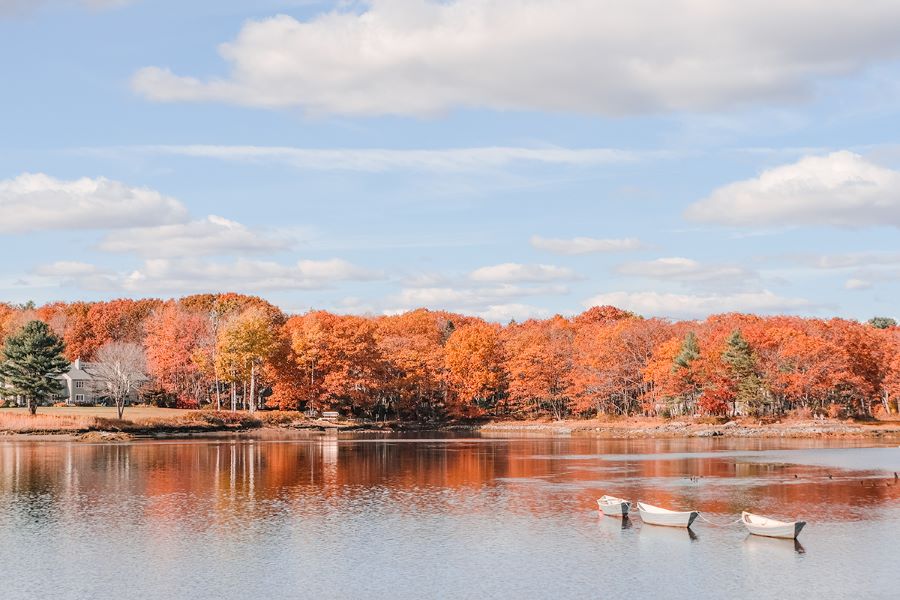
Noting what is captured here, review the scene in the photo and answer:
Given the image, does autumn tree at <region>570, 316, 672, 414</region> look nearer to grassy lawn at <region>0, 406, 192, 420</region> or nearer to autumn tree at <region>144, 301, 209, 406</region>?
autumn tree at <region>144, 301, 209, 406</region>

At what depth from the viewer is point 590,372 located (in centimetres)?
14850

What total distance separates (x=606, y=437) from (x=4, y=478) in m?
80.8

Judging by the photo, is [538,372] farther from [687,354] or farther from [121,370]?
[121,370]

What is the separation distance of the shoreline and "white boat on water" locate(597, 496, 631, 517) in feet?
238

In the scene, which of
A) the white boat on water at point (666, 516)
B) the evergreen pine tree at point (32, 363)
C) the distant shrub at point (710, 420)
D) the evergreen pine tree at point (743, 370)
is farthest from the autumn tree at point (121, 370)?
the white boat on water at point (666, 516)

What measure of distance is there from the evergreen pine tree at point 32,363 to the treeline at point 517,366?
69.3ft

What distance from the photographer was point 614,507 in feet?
160

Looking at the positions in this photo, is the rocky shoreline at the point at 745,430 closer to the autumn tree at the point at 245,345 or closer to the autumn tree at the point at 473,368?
the autumn tree at the point at 473,368

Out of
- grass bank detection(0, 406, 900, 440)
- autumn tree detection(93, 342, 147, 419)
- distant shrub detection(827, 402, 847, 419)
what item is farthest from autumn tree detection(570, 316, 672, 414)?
autumn tree detection(93, 342, 147, 419)

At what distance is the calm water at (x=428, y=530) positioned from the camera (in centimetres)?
3509

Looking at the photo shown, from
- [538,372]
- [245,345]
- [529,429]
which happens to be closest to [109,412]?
[245,345]

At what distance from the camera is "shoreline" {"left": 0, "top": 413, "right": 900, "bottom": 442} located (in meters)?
109

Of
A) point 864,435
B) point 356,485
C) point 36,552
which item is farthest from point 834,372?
point 36,552

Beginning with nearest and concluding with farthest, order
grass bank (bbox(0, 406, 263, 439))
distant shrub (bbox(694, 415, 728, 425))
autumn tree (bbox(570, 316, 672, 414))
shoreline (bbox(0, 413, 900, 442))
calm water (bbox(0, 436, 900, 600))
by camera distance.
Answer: calm water (bbox(0, 436, 900, 600)), shoreline (bbox(0, 413, 900, 442)), grass bank (bbox(0, 406, 263, 439)), distant shrub (bbox(694, 415, 728, 425)), autumn tree (bbox(570, 316, 672, 414))
